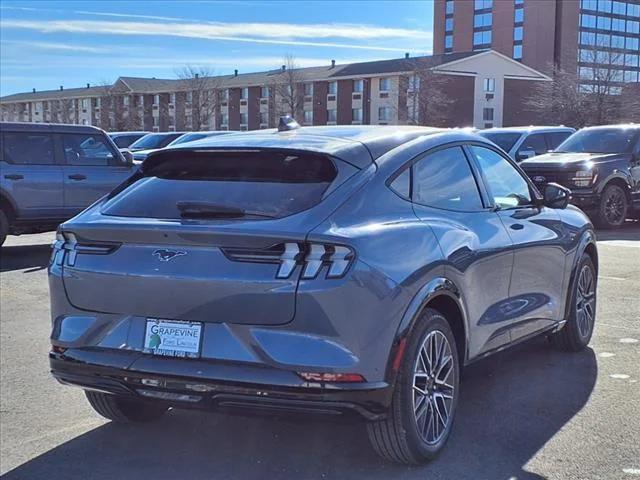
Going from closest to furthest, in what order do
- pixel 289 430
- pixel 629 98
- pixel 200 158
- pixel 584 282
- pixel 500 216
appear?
pixel 200 158
pixel 289 430
pixel 500 216
pixel 584 282
pixel 629 98

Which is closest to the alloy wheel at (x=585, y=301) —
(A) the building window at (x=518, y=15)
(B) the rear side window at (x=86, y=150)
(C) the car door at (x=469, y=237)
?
(C) the car door at (x=469, y=237)

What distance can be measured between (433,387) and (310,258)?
108 centimetres

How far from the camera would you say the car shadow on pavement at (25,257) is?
1092 cm

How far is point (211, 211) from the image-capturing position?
3.78 metres

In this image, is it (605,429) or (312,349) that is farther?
(605,429)

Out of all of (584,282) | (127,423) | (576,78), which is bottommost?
(127,423)

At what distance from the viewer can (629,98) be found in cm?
5150

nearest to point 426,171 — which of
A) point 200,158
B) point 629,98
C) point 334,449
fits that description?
point 200,158

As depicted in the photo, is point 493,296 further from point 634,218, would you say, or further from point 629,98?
point 629,98

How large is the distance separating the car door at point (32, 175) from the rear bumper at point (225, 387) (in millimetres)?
8667

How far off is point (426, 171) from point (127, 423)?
232 cm

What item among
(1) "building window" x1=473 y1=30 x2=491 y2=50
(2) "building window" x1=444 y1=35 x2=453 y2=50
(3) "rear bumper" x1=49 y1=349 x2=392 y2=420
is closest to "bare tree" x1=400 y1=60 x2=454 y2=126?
(1) "building window" x1=473 y1=30 x2=491 y2=50

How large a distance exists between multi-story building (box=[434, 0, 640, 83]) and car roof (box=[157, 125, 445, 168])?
94.5 meters

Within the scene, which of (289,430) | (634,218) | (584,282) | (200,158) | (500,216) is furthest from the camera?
(634,218)
